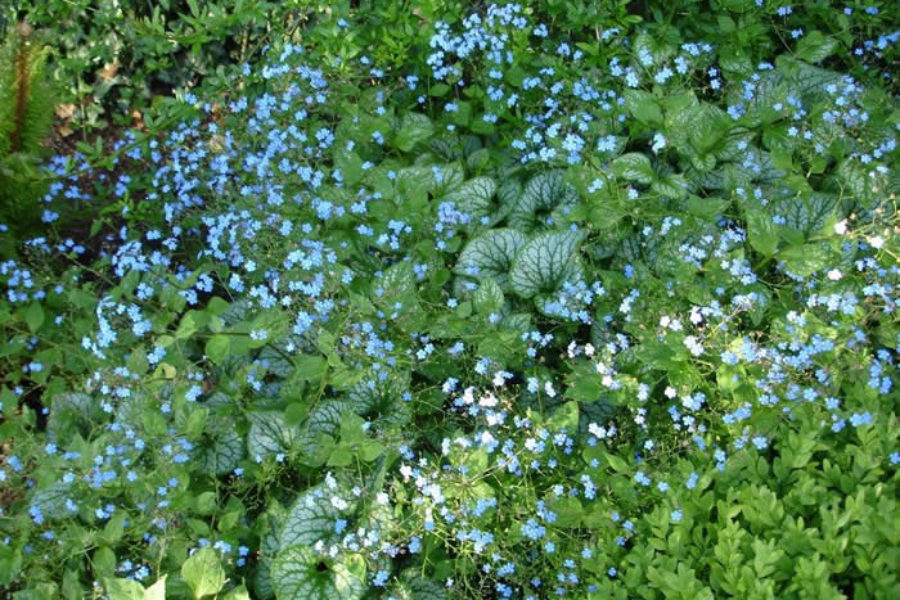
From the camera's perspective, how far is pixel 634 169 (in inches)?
130

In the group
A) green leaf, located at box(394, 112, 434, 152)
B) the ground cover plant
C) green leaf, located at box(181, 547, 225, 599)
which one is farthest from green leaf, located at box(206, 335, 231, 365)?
green leaf, located at box(394, 112, 434, 152)

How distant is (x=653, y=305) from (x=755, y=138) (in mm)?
1250

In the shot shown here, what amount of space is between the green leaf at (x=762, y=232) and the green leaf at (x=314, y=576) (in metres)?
1.63

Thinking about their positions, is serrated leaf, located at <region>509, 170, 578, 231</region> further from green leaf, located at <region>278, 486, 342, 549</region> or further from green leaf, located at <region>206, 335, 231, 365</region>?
green leaf, located at <region>278, 486, 342, 549</region>

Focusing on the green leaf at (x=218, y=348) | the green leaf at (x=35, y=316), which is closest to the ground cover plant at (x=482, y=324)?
the green leaf at (x=218, y=348)

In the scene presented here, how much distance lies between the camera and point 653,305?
2.99 m

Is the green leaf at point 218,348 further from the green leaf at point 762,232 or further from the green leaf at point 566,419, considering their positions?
the green leaf at point 762,232

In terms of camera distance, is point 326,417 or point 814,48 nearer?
point 326,417

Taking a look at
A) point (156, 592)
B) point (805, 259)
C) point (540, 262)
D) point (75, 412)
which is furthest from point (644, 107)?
point (75, 412)

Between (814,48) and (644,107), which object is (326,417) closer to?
(644,107)

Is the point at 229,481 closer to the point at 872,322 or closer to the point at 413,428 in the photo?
the point at 413,428

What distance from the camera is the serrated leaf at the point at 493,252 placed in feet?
11.5

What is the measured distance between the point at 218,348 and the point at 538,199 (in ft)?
4.83

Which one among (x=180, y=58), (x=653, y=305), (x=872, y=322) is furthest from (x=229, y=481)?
(x=180, y=58)
